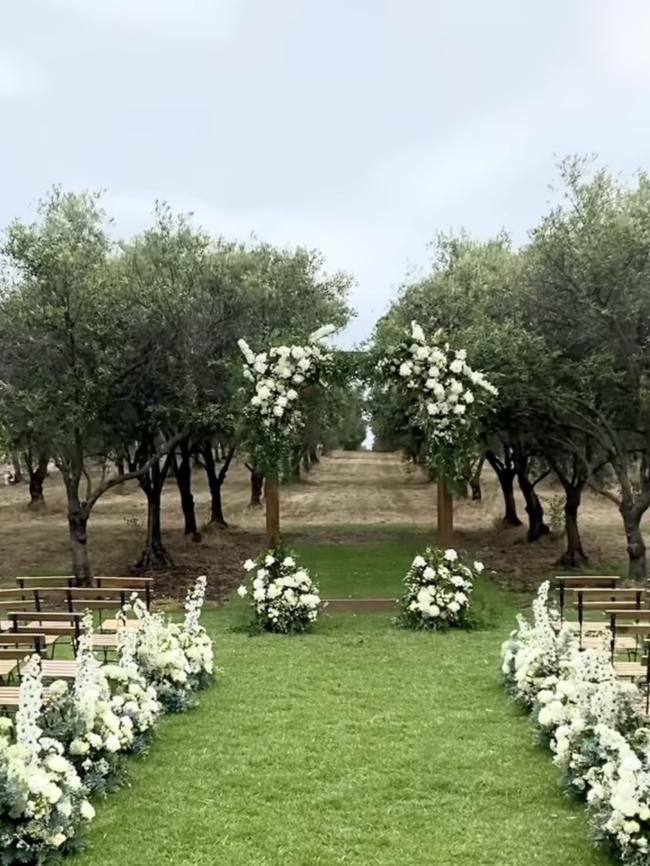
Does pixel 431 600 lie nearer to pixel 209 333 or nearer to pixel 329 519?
pixel 209 333

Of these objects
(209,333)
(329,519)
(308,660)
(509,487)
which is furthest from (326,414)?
(329,519)

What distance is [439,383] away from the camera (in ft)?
45.0

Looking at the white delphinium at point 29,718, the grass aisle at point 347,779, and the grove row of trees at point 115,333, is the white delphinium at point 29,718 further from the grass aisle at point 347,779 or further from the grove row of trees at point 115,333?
the grove row of trees at point 115,333

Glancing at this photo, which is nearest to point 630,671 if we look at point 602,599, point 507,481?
point 602,599

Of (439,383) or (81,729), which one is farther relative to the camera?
(439,383)

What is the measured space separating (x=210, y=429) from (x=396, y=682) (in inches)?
402

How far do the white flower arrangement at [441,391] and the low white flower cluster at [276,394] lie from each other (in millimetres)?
1379

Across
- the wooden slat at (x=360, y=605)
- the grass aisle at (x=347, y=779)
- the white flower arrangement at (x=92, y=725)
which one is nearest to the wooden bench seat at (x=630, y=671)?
the grass aisle at (x=347, y=779)

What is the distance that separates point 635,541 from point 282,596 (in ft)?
25.2

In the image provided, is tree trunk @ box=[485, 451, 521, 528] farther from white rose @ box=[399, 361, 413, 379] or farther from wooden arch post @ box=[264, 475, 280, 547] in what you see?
white rose @ box=[399, 361, 413, 379]

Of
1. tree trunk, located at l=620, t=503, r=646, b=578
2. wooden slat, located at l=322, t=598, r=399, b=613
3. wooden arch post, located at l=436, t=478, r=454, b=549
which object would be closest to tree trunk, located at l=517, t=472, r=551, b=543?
tree trunk, located at l=620, t=503, r=646, b=578

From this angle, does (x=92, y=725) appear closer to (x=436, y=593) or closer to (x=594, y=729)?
(x=594, y=729)

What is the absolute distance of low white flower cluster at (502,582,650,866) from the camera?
16.7ft

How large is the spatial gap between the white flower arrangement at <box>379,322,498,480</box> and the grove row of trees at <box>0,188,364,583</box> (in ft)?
4.79
